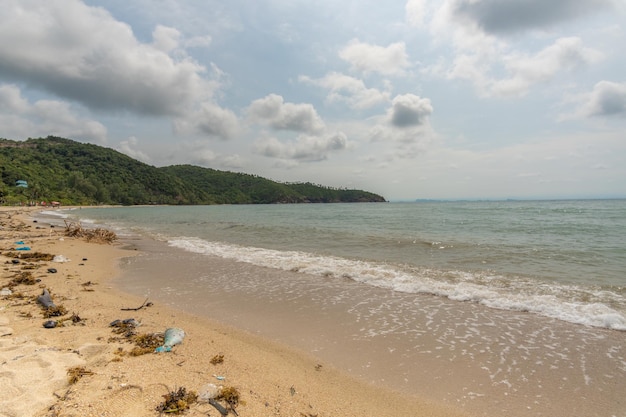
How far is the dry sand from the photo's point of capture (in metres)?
3.61

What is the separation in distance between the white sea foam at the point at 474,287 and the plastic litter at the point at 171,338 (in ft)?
21.7

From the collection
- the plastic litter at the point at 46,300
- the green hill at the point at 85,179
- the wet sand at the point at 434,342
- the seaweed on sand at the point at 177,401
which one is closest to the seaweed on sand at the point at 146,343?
the seaweed on sand at the point at 177,401

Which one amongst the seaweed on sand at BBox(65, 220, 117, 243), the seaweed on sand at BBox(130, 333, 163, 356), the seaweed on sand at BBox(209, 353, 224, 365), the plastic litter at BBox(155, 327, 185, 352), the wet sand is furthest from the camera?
the seaweed on sand at BBox(65, 220, 117, 243)

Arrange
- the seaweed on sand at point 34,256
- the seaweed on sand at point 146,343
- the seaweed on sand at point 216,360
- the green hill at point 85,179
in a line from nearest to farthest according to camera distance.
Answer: the seaweed on sand at point 216,360 < the seaweed on sand at point 146,343 < the seaweed on sand at point 34,256 < the green hill at point 85,179

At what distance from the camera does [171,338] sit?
548cm

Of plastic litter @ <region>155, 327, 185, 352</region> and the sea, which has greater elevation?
plastic litter @ <region>155, 327, 185, 352</region>

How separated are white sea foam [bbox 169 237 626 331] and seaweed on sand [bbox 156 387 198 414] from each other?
740 cm

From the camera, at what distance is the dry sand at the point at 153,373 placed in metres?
3.61

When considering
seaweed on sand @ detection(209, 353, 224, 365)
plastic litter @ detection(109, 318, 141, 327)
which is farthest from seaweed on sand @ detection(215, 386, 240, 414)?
plastic litter @ detection(109, 318, 141, 327)

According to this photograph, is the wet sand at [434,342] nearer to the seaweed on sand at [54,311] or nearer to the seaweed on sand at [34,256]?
the seaweed on sand at [54,311]

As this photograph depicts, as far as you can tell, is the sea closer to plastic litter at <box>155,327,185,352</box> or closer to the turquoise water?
the turquoise water

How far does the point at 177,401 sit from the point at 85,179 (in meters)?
137

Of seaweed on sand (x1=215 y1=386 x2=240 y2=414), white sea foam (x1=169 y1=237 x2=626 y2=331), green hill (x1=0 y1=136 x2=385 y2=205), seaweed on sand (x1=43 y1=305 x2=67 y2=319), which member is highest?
green hill (x1=0 y1=136 x2=385 y2=205)

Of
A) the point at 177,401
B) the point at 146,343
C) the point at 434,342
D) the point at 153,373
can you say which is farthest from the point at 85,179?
the point at 434,342
